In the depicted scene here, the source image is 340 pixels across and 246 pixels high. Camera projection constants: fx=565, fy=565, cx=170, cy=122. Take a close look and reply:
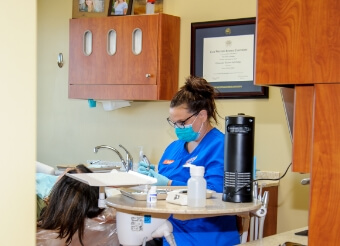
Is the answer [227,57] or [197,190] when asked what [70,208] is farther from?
[227,57]

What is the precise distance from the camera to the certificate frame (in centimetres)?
352

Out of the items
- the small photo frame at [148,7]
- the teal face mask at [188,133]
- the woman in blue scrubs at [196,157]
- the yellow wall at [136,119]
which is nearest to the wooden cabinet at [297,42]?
the woman in blue scrubs at [196,157]

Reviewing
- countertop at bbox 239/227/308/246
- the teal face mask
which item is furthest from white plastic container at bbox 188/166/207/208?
the teal face mask

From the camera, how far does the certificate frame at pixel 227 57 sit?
3.52m

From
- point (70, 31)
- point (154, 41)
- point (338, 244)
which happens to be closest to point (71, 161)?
point (70, 31)

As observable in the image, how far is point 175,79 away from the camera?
383cm

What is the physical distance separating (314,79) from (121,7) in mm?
2743

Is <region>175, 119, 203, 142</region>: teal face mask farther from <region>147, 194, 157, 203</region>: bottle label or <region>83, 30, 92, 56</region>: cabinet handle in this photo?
<region>83, 30, 92, 56</region>: cabinet handle

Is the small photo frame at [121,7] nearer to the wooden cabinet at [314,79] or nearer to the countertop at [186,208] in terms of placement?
the countertop at [186,208]

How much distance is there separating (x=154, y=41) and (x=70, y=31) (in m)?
0.75
